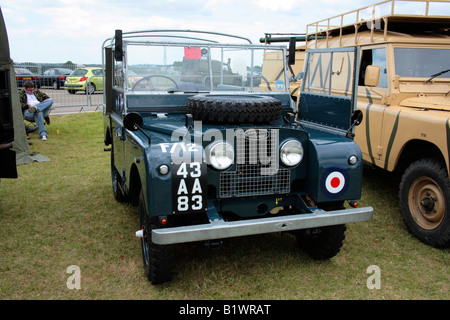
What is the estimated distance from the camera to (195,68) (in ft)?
15.9

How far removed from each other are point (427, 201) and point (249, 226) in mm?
2451

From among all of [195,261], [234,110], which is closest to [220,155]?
[234,110]

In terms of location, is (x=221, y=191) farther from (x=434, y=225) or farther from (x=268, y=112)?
(x=434, y=225)

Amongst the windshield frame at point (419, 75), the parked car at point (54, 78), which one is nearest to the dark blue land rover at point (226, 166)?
the windshield frame at point (419, 75)

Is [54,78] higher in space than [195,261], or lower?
higher

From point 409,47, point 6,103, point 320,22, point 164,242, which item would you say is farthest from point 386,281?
point 320,22

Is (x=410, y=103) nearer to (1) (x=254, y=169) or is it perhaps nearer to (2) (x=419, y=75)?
(2) (x=419, y=75)

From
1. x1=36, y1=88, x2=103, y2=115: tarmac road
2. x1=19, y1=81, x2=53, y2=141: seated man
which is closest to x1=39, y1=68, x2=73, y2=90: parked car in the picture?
x1=36, y1=88, x2=103, y2=115: tarmac road

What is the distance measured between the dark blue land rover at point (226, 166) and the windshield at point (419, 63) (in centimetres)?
176

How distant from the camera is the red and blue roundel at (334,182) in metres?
3.42

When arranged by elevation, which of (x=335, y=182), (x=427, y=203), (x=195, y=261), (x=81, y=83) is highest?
(x=81, y=83)

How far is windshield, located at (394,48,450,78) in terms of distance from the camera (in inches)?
211

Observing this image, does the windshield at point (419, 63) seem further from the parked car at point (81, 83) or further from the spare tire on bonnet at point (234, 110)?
the parked car at point (81, 83)

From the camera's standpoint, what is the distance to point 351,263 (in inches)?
156
